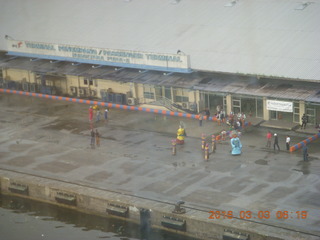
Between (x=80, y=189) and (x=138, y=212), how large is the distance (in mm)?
5325

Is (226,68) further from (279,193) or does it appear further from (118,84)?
(279,193)

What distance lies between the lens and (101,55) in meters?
72.4

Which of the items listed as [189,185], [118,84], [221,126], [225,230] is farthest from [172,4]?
[225,230]

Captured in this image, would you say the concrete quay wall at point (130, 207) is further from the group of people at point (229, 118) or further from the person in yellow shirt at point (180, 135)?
the group of people at point (229, 118)

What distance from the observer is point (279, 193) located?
152ft

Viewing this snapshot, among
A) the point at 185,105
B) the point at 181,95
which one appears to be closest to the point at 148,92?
the point at 181,95

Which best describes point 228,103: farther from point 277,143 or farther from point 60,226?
point 60,226

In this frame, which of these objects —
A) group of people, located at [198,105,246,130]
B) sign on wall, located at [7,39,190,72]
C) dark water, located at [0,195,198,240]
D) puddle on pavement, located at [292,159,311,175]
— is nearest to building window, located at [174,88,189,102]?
sign on wall, located at [7,39,190,72]

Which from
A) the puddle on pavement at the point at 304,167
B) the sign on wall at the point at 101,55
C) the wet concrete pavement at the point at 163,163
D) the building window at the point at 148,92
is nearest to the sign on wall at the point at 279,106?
the wet concrete pavement at the point at 163,163

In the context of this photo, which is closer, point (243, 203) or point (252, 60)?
point (243, 203)

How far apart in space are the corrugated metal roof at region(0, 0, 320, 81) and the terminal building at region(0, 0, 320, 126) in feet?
0.33

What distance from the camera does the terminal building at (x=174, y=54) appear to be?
60844mm

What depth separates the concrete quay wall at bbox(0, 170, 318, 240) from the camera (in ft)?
133
